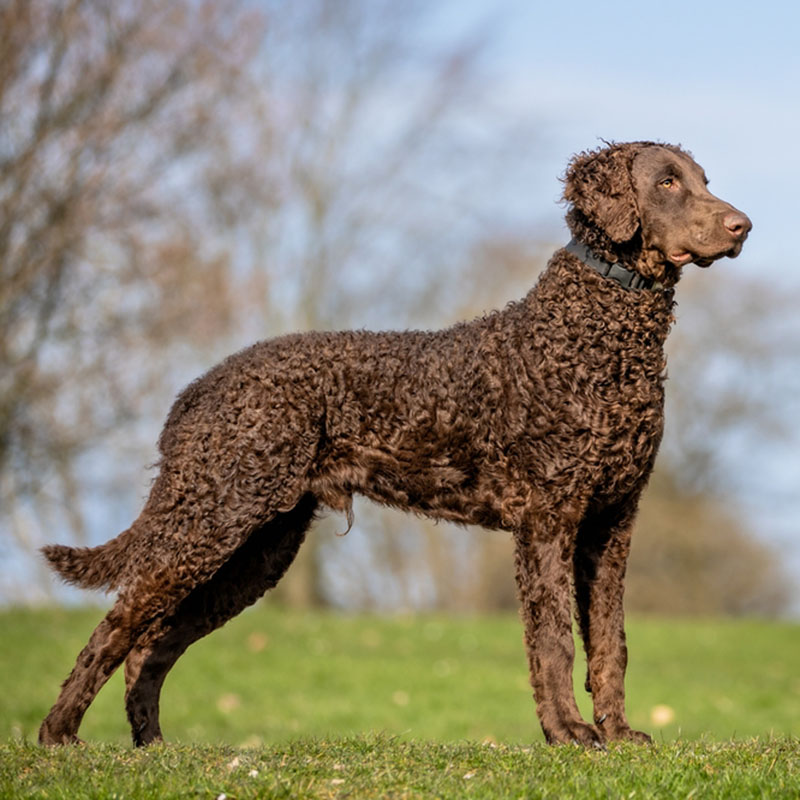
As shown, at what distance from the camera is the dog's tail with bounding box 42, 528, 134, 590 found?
507cm

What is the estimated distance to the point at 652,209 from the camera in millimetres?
4750

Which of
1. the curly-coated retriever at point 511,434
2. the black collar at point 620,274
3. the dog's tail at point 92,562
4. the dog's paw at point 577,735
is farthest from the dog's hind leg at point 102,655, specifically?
the black collar at point 620,274

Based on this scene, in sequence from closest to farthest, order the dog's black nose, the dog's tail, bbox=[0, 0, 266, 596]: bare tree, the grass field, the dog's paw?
the grass field
the dog's paw
the dog's black nose
the dog's tail
bbox=[0, 0, 266, 596]: bare tree

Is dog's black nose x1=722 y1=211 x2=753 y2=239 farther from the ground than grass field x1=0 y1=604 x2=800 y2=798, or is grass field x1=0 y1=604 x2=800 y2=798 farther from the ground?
dog's black nose x1=722 y1=211 x2=753 y2=239

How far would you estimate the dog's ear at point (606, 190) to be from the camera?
15.5 ft

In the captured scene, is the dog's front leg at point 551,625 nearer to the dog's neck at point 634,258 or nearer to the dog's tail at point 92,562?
the dog's neck at point 634,258

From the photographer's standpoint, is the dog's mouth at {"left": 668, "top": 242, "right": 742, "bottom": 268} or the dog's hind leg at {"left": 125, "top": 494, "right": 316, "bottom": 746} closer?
the dog's mouth at {"left": 668, "top": 242, "right": 742, "bottom": 268}

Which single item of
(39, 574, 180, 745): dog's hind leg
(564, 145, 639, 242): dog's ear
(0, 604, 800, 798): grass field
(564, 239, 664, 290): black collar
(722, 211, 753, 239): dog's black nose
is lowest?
(0, 604, 800, 798): grass field

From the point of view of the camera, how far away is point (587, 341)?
4.70 meters

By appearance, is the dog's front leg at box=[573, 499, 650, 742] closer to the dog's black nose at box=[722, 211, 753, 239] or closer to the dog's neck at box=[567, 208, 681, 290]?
the dog's neck at box=[567, 208, 681, 290]

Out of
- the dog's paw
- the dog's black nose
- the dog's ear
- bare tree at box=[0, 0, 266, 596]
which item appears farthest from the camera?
bare tree at box=[0, 0, 266, 596]

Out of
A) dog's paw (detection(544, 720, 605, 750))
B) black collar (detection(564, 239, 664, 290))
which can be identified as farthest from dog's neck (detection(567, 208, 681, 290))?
dog's paw (detection(544, 720, 605, 750))

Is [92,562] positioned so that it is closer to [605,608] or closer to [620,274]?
[605,608]

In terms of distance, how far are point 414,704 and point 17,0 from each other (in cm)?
884
